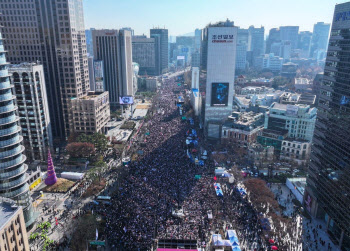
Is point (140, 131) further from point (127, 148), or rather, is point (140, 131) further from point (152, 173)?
point (152, 173)

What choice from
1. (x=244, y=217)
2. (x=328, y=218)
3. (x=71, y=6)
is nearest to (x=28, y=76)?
(x=71, y=6)

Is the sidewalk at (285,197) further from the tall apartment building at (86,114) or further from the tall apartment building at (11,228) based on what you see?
the tall apartment building at (86,114)

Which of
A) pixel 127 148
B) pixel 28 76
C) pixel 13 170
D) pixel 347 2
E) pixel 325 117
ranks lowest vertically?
pixel 127 148

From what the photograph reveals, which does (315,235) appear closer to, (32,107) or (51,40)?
(32,107)

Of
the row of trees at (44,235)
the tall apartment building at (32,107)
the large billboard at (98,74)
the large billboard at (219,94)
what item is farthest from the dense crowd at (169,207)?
the large billboard at (98,74)

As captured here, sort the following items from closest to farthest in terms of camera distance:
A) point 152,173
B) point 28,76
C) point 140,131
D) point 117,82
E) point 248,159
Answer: point 152,173
point 28,76
point 248,159
point 140,131
point 117,82

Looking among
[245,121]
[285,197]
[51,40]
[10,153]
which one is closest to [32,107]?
[51,40]

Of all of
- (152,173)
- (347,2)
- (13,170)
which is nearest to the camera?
(347,2)
